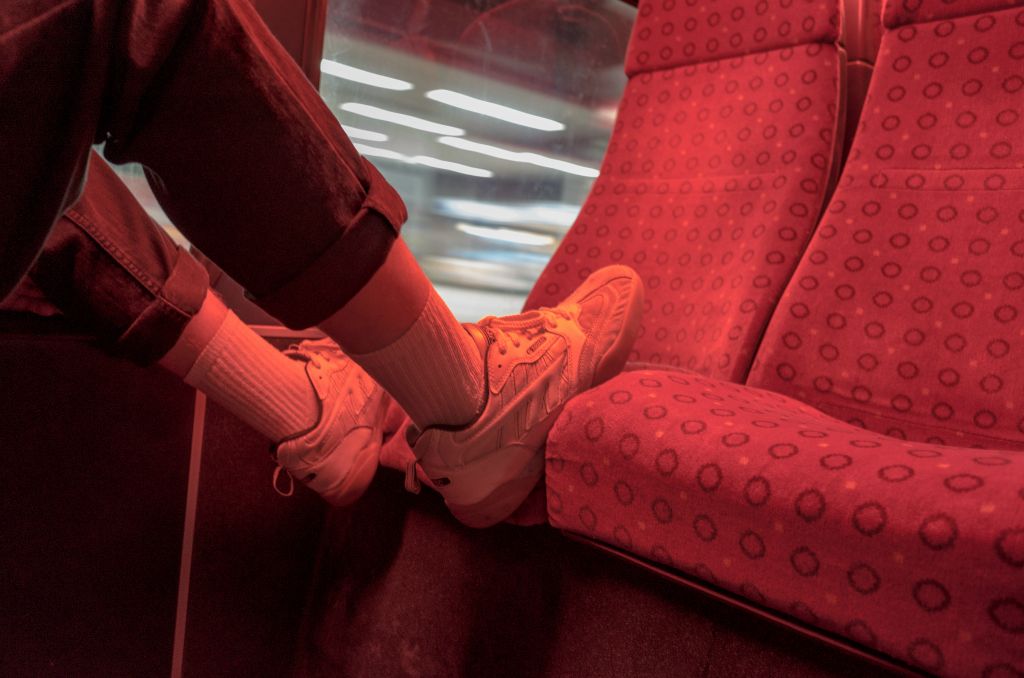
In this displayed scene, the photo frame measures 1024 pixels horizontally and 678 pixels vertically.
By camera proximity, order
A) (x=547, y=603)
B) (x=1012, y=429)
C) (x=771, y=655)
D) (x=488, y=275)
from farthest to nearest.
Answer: (x=488, y=275), (x=1012, y=429), (x=547, y=603), (x=771, y=655)

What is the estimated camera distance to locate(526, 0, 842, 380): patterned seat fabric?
1150 mm

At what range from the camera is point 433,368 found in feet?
2.15

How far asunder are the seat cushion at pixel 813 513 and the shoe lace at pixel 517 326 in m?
0.08

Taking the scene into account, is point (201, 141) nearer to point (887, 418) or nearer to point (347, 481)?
point (347, 481)

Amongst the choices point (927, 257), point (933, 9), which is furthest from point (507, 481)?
point (933, 9)

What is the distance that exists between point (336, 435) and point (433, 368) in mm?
271

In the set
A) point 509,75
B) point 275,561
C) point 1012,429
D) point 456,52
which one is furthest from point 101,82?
point 509,75

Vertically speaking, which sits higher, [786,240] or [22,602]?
[786,240]

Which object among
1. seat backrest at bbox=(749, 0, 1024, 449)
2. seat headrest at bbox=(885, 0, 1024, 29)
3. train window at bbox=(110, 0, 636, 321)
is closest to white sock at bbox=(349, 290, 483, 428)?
seat backrest at bbox=(749, 0, 1024, 449)

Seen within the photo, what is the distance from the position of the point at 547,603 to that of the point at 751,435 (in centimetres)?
27

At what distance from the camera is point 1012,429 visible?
869 millimetres

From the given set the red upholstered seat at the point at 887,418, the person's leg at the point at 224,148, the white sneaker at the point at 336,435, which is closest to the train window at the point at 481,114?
the red upholstered seat at the point at 887,418

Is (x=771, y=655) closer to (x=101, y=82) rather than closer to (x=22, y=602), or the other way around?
(x=101, y=82)

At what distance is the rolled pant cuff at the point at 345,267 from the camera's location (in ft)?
1.73
